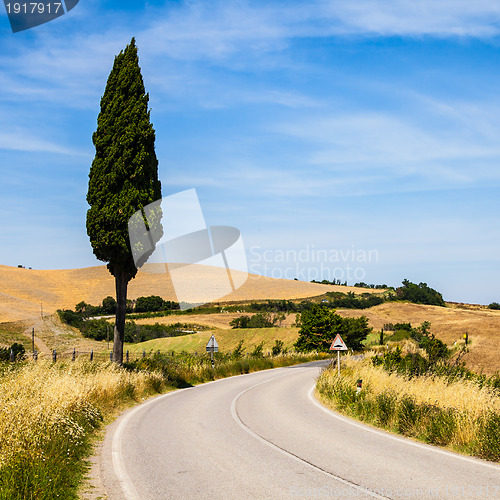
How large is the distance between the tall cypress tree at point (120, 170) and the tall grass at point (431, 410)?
35.4 ft

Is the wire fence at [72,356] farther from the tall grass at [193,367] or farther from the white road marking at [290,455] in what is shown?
the white road marking at [290,455]

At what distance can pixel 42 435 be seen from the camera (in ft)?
24.2

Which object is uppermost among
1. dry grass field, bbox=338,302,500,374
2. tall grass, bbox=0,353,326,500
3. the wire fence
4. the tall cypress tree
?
the tall cypress tree

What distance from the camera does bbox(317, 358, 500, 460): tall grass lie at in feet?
31.8

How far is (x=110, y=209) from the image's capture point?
21391 millimetres

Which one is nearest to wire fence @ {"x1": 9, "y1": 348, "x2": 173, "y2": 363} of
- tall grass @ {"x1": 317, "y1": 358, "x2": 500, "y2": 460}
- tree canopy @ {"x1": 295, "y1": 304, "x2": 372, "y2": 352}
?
tall grass @ {"x1": 317, "y1": 358, "x2": 500, "y2": 460}

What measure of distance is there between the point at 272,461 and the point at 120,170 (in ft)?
52.2

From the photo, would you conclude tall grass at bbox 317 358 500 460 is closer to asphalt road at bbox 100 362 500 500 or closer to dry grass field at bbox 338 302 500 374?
asphalt road at bbox 100 362 500 500

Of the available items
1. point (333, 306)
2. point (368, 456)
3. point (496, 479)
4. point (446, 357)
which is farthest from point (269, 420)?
point (333, 306)

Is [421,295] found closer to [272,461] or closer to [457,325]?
[457,325]

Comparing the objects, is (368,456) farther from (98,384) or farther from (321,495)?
(98,384)

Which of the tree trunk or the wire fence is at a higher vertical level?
the tree trunk

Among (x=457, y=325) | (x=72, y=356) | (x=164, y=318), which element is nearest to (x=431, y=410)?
(x=72, y=356)

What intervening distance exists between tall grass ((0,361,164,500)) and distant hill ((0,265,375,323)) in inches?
2725
